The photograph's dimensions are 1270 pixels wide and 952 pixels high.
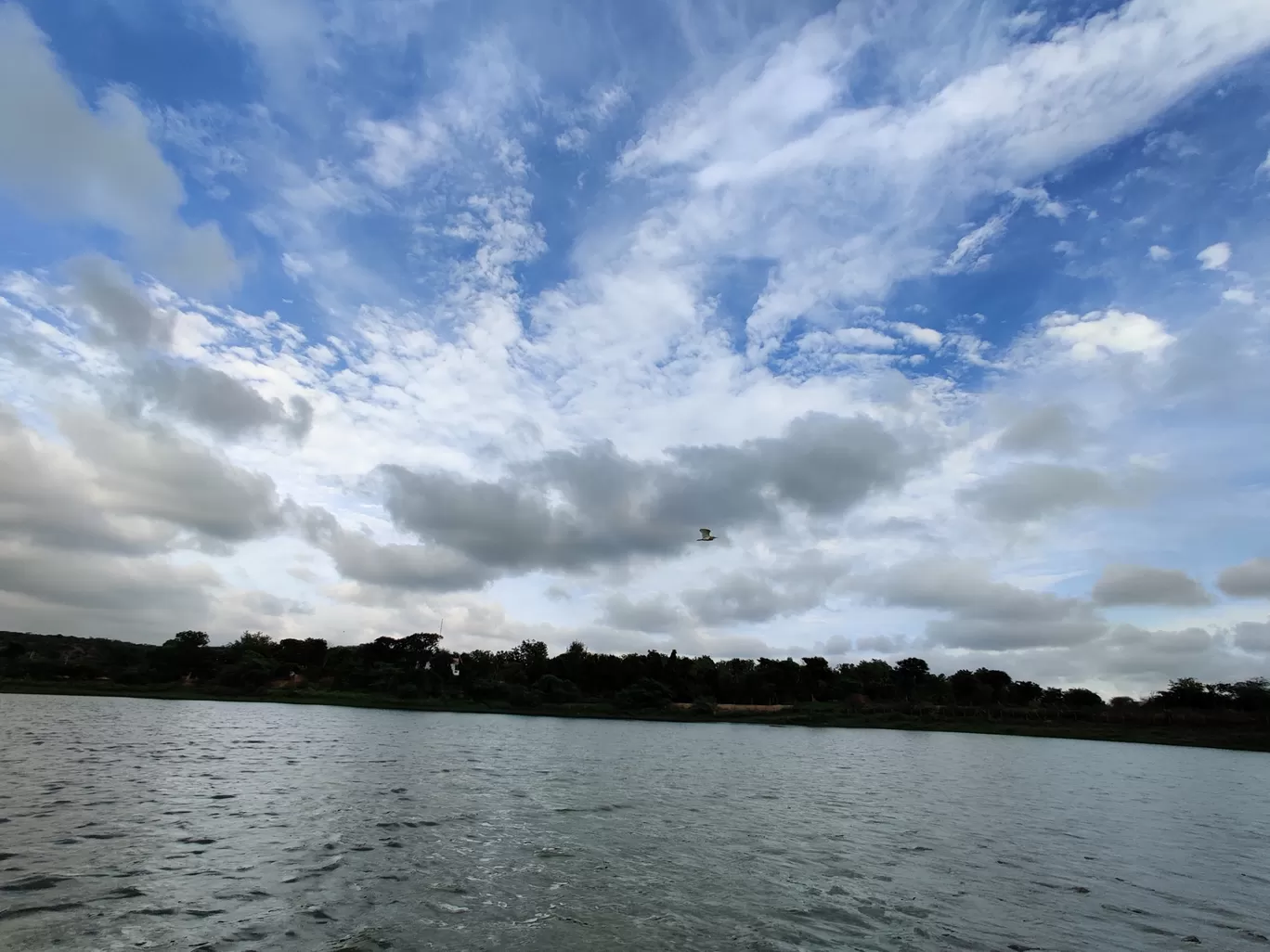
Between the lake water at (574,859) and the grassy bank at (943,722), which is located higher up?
the grassy bank at (943,722)

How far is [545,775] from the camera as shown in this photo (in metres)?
50.5

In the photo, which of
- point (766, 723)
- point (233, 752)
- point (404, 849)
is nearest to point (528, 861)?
point (404, 849)

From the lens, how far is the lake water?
55.4ft

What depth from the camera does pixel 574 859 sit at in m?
24.6

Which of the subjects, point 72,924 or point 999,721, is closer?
point 72,924

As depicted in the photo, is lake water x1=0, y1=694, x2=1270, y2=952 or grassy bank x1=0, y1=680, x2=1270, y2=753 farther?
grassy bank x1=0, y1=680, x2=1270, y2=753

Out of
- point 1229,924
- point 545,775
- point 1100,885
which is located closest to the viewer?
point 1229,924

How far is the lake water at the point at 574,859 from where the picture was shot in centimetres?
1688

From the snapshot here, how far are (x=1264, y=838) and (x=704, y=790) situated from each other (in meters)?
32.0

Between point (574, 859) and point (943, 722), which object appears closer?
point (574, 859)

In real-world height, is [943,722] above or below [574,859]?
above

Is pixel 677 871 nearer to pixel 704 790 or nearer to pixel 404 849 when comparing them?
pixel 404 849

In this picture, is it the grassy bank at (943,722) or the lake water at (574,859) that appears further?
the grassy bank at (943,722)

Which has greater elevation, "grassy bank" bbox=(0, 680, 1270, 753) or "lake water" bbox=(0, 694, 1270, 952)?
"grassy bank" bbox=(0, 680, 1270, 753)
